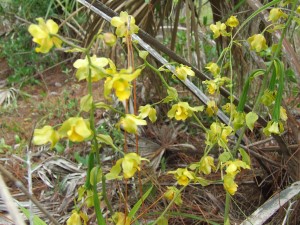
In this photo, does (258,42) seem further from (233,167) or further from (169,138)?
(169,138)

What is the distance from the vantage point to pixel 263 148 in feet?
5.41

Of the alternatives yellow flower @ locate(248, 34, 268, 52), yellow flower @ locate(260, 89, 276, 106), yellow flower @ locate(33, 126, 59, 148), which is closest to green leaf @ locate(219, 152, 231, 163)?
yellow flower @ locate(260, 89, 276, 106)

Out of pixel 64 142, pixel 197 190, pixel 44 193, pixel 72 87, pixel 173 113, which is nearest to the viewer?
pixel 173 113

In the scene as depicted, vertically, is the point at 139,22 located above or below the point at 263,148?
above

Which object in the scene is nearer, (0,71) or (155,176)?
(155,176)

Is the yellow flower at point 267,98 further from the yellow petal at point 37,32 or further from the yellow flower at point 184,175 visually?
the yellow petal at point 37,32

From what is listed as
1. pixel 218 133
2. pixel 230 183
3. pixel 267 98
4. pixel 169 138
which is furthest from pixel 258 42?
pixel 169 138

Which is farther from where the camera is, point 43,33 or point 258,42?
point 258,42

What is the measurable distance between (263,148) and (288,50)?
1.14 ft

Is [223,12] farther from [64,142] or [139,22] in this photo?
[64,142]

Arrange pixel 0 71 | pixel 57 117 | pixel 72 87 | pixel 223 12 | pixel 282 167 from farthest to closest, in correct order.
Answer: pixel 0 71 < pixel 72 87 < pixel 57 117 < pixel 223 12 < pixel 282 167

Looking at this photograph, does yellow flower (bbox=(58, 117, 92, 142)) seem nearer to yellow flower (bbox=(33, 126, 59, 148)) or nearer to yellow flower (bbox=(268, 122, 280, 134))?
yellow flower (bbox=(33, 126, 59, 148))

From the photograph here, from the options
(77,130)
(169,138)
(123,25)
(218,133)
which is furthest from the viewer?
(169,138)

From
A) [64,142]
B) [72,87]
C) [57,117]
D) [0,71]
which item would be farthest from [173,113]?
[0,71]
